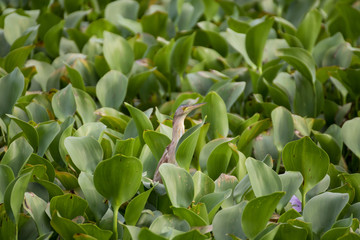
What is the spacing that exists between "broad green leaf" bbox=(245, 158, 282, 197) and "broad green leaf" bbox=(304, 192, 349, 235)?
83 mm

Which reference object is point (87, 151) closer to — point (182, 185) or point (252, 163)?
point (182, 185)

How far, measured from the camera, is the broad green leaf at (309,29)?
230 centimetres

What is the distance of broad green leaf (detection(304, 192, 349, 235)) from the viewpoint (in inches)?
49.8

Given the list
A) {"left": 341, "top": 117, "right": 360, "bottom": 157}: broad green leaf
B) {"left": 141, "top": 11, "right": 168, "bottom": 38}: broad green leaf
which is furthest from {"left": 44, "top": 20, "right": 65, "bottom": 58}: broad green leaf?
{"left": 341, "top": 117, "right": 360, "bottom": 157}: broad green leaf

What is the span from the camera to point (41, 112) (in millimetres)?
1808

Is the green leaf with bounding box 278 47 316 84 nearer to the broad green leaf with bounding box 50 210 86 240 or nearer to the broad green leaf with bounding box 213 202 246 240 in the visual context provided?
the broad green leaf with bounding box 213 202 246 240

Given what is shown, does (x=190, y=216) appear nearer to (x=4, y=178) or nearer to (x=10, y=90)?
(x=4, y=178)

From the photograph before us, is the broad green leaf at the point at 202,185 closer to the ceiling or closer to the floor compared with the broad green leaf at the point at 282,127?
closer to the ceiling

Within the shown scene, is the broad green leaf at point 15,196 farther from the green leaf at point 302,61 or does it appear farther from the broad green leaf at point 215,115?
the green leaf at point 302,61

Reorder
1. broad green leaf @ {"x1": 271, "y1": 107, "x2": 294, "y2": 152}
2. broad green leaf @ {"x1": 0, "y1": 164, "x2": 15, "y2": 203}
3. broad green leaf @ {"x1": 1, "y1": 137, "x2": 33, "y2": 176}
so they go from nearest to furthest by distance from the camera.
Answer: broad green leaf @ {"x1": 0, "y1": 164, "x2": 15, "y2": 203}
broad green leaf @ {"x1": 1, "y1": 137, "x2": 33, "y2": 176}
broad green leaf @ {"x1": 271, "y1": 107, "x2": 294, "y2": 152}

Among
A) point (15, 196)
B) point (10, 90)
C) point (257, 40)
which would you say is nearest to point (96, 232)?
point (15, 196)

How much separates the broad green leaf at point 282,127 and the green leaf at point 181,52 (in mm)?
536

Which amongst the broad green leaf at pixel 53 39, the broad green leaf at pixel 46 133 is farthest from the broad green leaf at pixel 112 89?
the broad green leaf at pixel 53 39

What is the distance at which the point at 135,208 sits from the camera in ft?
4.25
